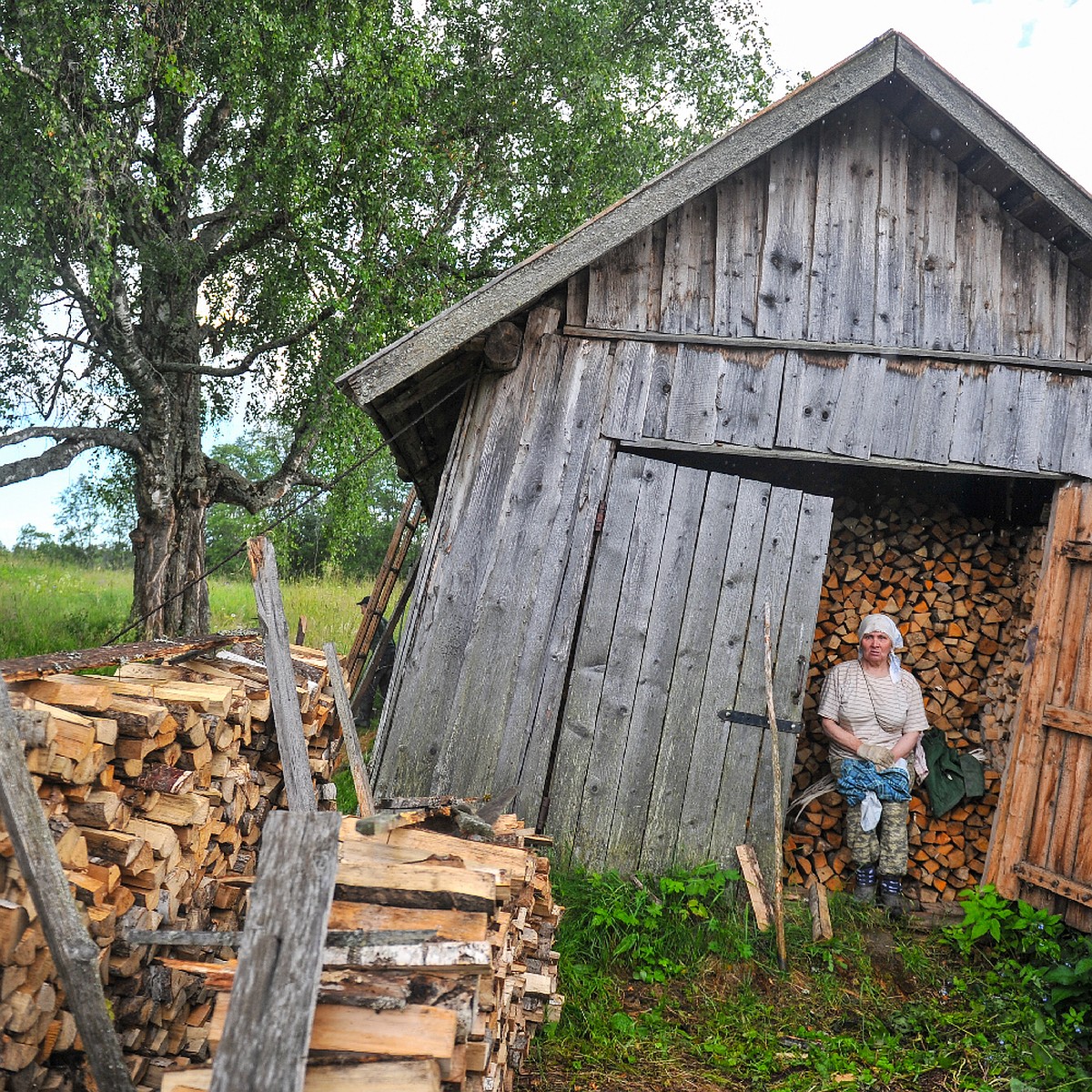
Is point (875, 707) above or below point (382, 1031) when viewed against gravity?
above

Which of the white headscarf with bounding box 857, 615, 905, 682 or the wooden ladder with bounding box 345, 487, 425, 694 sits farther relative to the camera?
the wooden ladder with bounding box 345, 487, 425, 694

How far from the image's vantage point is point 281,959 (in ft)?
6.77

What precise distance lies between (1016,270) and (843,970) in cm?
418

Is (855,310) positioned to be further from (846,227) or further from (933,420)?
(933,420)

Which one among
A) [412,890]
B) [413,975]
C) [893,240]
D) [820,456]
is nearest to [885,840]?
[820,456]

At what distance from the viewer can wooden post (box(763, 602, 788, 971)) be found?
183 inches

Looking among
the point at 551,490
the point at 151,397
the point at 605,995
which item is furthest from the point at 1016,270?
the point at 151,397

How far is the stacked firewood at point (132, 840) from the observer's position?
266cm

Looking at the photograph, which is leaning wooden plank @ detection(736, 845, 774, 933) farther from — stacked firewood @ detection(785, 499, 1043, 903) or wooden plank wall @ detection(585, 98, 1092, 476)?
wooden plank wall @ detection(585, 98, 1092, 476)

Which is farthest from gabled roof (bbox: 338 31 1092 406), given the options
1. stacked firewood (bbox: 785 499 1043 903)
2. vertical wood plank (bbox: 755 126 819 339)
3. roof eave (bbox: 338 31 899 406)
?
stacked firewood (bbox: 785 499 1043 903)

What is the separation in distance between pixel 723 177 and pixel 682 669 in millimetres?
2797

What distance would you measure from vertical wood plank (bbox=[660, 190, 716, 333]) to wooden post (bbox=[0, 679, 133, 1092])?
4032 millimetres

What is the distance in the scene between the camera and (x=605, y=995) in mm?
4355

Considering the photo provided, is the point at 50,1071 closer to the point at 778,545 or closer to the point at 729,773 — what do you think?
the point at 729,773
